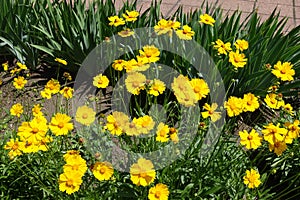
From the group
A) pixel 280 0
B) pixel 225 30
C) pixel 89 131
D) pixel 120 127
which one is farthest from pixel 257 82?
pixel 280 0

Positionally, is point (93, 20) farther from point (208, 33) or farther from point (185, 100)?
point (185, 100)

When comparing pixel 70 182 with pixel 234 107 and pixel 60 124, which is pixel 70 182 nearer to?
pixel 60 124

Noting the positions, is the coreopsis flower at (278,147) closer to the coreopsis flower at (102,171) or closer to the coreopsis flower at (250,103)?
the coreopsis flower at (250,103)

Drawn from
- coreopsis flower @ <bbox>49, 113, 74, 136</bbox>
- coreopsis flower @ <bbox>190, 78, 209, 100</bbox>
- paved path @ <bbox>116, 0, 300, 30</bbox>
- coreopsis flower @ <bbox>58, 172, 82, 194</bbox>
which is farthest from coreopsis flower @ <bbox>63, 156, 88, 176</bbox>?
paved path @ <bbox>116, 0, 300, 30</bbox>

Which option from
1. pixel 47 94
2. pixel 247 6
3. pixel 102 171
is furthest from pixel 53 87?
pixel 247 6

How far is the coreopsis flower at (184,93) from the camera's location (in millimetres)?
1749

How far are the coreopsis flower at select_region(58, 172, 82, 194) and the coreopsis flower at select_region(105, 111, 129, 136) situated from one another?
22 cm

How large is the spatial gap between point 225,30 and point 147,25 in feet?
1.62

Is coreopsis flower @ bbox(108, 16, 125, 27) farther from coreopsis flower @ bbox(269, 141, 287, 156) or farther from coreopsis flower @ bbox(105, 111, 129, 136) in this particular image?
coreopsis flower @ bbox(269, 141, 287, 156)

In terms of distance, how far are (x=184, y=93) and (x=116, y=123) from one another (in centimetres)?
30

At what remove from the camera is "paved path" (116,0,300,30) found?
4.13 meters

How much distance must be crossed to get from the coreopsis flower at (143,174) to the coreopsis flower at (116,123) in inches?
5.8

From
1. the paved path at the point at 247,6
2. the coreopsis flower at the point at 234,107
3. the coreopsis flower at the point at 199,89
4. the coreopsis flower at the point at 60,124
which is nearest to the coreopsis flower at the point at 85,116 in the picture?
the coreopsis flower at the point at 60,124

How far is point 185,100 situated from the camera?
177cm
